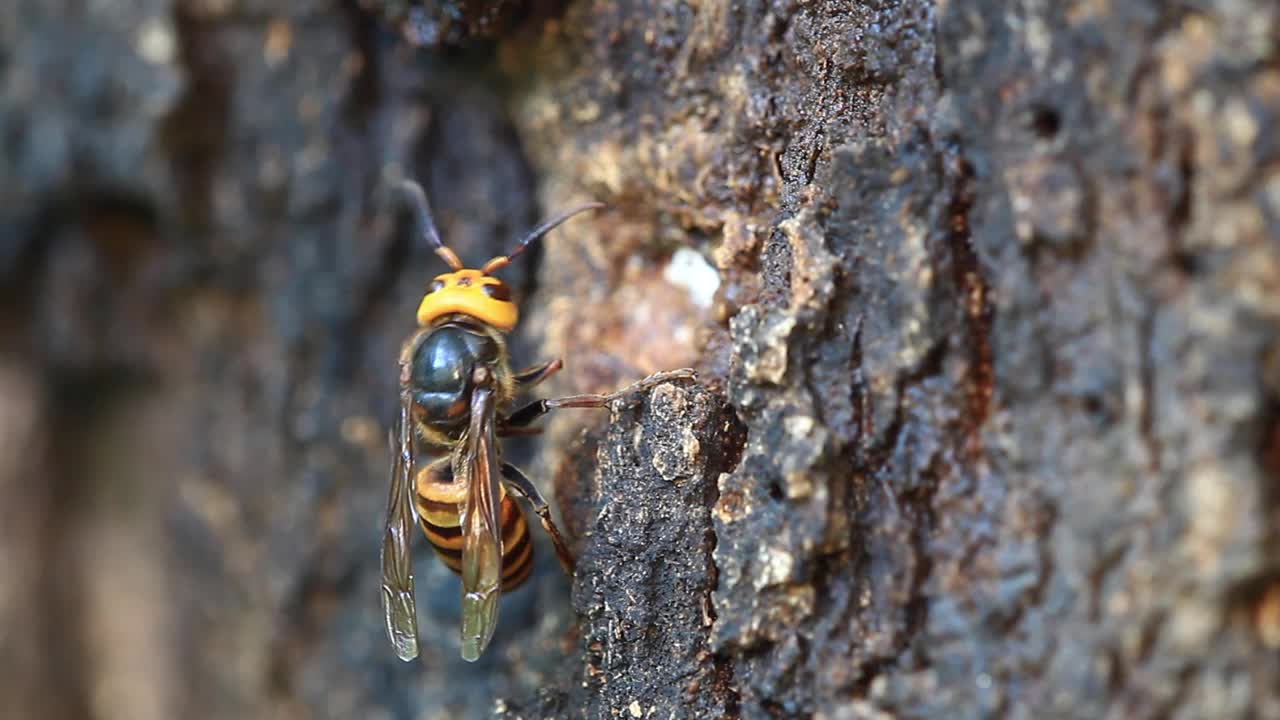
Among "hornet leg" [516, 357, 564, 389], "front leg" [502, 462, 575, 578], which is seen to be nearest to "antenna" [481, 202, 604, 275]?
"hornet leg" [516, 357, 564, 389]

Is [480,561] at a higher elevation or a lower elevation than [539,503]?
lower

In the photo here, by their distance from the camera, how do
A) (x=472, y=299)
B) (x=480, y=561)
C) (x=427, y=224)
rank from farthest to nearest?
(x=427, y=224)
(x=472, y=299)
(x=480, y=561)

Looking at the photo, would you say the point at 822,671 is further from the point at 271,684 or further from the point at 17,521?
the point at 17,521

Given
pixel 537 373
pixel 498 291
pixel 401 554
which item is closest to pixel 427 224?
pixel 498 291

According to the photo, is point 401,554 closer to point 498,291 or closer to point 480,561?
point 480,561

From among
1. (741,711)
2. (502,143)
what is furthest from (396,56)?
(741,711)

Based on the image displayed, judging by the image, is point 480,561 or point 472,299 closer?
point 480,561

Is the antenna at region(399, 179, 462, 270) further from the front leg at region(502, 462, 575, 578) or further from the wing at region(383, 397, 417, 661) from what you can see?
the front leg at region(502, 462, 575, 578)
